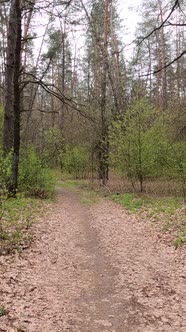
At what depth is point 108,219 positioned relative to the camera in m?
9.96

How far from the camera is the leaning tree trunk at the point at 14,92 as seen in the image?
10578 mm

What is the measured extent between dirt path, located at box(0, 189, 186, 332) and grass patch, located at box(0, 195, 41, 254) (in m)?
0.28

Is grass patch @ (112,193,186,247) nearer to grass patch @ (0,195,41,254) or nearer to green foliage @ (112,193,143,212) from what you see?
green foliage @ (112,193,143,212)

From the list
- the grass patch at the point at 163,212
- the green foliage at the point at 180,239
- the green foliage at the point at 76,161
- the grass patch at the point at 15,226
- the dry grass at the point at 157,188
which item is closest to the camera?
the grass patch at the point at 15,226

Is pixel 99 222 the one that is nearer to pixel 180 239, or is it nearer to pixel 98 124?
pixel 180 239

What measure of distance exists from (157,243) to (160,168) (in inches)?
313

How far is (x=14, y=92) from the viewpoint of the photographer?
1092cm

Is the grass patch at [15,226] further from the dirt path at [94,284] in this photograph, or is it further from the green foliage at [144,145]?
the green foliage at [144,145]

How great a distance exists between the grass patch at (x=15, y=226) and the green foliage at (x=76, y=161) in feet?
Result: 38.4

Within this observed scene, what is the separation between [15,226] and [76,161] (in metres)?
15.4

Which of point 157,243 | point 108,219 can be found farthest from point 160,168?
point 157,243

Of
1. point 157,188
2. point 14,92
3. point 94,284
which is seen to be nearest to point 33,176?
point 14,92

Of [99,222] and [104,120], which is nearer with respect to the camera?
[99,222]

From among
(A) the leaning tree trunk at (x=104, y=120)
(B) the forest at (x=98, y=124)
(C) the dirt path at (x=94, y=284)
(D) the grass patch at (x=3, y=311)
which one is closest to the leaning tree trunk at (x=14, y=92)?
(B) the forest at (x=98, y=124)
